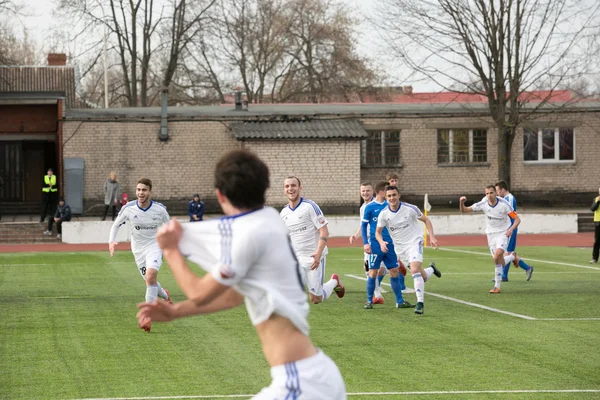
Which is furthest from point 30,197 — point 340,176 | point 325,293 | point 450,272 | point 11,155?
point 325,293

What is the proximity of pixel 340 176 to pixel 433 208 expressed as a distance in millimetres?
4784

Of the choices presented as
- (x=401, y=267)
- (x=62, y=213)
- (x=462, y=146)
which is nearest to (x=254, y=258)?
(x=401, y=267)

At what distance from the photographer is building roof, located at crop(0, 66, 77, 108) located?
140 feet

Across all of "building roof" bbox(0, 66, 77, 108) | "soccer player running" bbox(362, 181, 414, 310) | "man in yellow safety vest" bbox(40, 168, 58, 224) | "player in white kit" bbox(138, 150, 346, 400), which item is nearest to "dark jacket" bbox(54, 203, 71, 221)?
"man in yellow safety vest" bbox(40, 168, 58, 224)

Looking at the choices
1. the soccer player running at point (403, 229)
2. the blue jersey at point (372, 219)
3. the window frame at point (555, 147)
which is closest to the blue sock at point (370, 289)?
the blue jersey at point (372, 219)

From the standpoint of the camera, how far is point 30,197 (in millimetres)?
44500

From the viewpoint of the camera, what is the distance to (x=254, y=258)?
4.75 m

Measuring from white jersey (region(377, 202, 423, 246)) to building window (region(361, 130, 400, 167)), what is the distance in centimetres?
2801

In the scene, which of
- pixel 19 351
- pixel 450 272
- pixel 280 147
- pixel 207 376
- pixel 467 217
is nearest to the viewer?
pixel 207 376

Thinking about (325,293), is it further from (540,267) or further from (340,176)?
(340,176)

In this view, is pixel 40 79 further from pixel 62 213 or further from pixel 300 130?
pixel 300 130

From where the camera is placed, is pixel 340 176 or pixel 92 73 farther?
pixel 92 73

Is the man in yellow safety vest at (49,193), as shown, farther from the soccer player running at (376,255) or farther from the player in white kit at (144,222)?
the soccer player running at (376,255)

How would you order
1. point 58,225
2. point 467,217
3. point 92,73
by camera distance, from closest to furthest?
point 58,225 → point 467,217 → point 92,73
